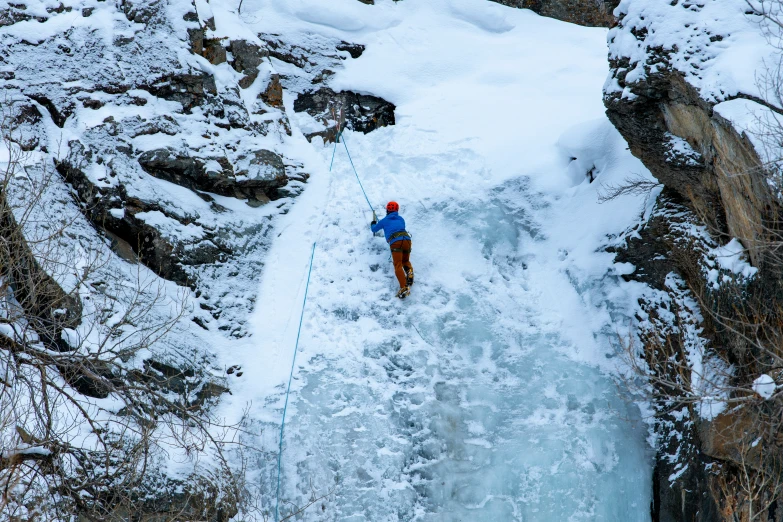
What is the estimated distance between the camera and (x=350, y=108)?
1170 cm

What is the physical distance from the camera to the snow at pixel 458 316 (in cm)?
738

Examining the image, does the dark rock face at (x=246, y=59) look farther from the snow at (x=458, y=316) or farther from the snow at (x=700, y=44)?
the snow at (x=700, y=44)

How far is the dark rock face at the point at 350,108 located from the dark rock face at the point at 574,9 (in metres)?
4.25

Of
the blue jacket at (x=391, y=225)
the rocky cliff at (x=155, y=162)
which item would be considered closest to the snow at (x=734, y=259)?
the blue jacket at (x=391, y=225)

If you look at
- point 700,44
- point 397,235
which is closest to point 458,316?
point 397,235

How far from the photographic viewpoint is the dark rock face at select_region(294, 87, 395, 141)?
1154 cm

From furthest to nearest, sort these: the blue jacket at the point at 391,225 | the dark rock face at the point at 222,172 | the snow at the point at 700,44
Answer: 1. the dark rock face at the point at 222,172
2. the blue jacket at the point at 391,225
3. the snow at the point at 700,44

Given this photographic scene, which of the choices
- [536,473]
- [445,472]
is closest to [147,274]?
[445,472]

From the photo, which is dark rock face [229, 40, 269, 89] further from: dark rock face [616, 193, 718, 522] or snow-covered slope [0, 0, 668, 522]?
dark rock face [616, 193, 718, 522]

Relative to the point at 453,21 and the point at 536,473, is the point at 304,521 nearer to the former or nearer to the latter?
the point at 536,473

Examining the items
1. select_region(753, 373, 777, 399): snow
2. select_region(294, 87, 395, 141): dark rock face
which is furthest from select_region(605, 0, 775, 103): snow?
select_region(294, 87, 395, 141): dark rock face

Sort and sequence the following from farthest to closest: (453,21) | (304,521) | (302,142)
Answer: (453,21) → (302,142) → (304,521)

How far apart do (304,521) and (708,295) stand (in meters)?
4.77

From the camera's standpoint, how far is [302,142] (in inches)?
435
